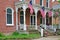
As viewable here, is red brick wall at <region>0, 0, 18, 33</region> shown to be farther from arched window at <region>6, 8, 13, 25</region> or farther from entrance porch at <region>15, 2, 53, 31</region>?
entrance porch at <region>15, 2, 53, 31</region>

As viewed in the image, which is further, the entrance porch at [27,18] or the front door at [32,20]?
the front door at [32,20]

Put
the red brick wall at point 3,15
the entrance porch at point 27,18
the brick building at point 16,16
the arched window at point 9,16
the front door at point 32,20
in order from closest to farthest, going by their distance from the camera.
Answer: the red brick wall at point 3,15 → the brick building at point 16,16 → the arched window at point 9,16 → the entrance porch at point 27,18 → the front door at point 32,20

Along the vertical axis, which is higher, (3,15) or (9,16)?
(3,15)

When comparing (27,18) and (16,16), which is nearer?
(16,16)

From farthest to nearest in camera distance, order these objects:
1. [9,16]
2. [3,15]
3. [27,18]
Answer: [27,18] < [9,16] < [3,15]

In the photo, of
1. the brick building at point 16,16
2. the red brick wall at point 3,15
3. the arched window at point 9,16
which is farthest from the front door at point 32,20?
the red brick wall at point 3,15

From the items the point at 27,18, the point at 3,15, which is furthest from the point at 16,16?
the point at 27,18

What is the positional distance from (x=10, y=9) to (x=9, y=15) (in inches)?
35.6

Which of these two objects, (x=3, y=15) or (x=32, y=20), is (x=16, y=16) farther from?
(x=32, y=20)

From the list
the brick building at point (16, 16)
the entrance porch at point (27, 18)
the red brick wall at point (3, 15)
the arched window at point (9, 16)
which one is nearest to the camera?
the red brick wall at point (3, 15)

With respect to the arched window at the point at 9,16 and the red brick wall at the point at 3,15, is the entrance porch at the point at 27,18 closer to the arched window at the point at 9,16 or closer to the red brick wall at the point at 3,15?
the arched window at the point at 9,16

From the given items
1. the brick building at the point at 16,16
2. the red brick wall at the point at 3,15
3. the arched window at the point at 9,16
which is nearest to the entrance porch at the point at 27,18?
the brick building at the point at 16,16

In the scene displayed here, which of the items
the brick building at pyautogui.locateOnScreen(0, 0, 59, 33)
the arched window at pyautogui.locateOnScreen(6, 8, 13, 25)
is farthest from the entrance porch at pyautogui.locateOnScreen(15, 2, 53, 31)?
the arched window at pyautogui.locateOnScreen(6, 8, 13, 25)

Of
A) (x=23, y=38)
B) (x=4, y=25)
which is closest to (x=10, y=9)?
(x=4, y=25)
